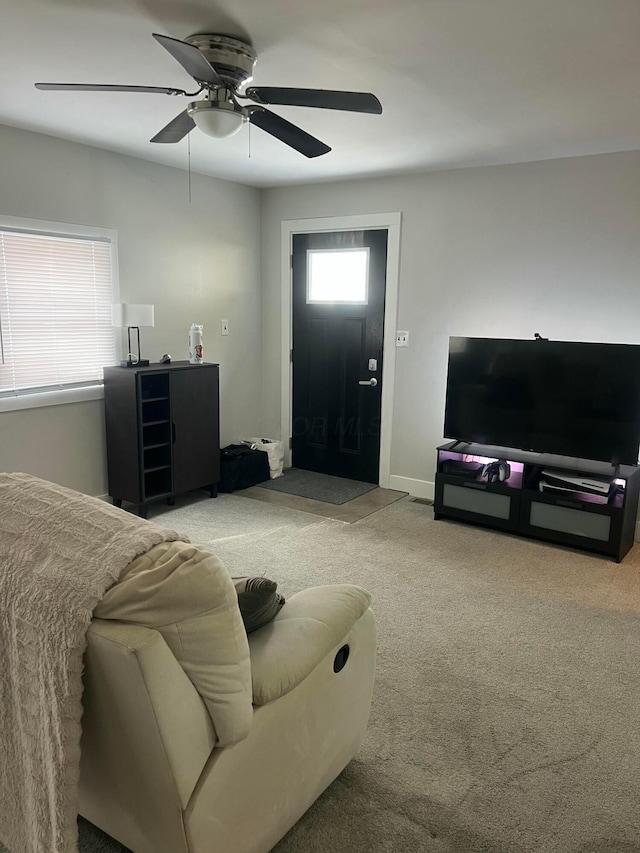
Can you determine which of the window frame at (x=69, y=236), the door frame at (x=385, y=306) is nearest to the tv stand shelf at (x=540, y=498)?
the door frame at (x=385, y=306)

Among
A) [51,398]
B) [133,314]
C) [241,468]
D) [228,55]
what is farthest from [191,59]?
[241,468]

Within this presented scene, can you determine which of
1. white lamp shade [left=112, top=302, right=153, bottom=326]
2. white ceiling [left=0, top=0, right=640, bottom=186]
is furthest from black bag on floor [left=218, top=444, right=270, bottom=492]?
white ceiling [left=0, top=0, right=640, bottom=186]

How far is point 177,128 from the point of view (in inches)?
107

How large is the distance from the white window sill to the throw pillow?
110 inches

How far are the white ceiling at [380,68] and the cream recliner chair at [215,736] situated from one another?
2.00 m

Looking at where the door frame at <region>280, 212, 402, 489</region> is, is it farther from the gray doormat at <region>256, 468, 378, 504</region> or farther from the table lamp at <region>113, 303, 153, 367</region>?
the table lamp at <region>113, 303, 153, 367</region>

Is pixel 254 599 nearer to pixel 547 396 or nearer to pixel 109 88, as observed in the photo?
pixel 109 88

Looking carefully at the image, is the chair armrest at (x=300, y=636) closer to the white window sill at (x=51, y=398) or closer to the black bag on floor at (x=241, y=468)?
the white window sill at (x=51, y=398)

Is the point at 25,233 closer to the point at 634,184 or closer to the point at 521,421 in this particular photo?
the point at 521,421

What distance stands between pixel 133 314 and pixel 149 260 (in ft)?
2.14

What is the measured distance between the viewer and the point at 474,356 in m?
4.41

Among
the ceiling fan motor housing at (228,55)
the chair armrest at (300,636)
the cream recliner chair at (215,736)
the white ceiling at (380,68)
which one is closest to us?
the cream recliner chair at (215,736)

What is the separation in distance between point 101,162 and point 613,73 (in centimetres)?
319

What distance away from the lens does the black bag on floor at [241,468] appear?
508 centimetres
